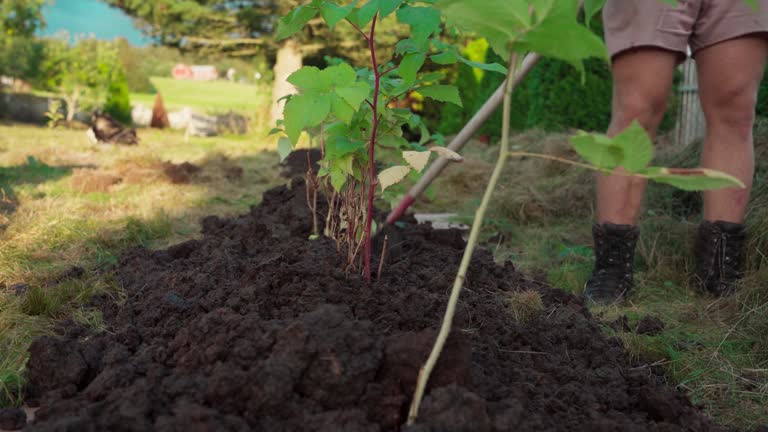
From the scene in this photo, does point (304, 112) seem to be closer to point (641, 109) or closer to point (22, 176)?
point (641, 109)

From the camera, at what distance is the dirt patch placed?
4.30 m

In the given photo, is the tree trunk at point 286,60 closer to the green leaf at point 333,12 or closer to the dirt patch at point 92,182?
the dirt patch at point 92,182

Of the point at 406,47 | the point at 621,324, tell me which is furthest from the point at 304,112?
the point at 621,324

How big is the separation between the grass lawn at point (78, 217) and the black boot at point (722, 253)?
2.09 m

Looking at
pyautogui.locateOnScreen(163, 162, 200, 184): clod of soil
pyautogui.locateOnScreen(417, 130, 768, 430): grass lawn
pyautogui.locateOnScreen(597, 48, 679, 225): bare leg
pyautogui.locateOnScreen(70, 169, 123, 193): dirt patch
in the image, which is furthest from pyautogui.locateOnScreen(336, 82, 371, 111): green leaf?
pyautogui.locateOnScreen(163, 162, 200, 184): clod of soil

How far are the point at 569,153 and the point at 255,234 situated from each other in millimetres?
2699

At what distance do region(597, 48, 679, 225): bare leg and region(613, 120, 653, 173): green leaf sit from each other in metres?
1.38

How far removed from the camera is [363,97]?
1.30 metres

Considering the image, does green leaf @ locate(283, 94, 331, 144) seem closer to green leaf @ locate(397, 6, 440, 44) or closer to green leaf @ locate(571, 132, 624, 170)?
green leaf @ locate(397, 6, 440, 44)

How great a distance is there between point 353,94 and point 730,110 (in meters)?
1.58

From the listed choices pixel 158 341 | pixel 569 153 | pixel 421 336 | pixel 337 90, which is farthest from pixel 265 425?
pixel 569 153

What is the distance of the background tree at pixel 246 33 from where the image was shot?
12.0 meters

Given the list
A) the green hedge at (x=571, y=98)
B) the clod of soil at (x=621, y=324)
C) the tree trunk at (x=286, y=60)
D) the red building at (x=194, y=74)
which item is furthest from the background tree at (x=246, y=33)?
the red building at (x=194, y=74)

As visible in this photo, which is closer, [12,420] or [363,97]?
[12,420]
